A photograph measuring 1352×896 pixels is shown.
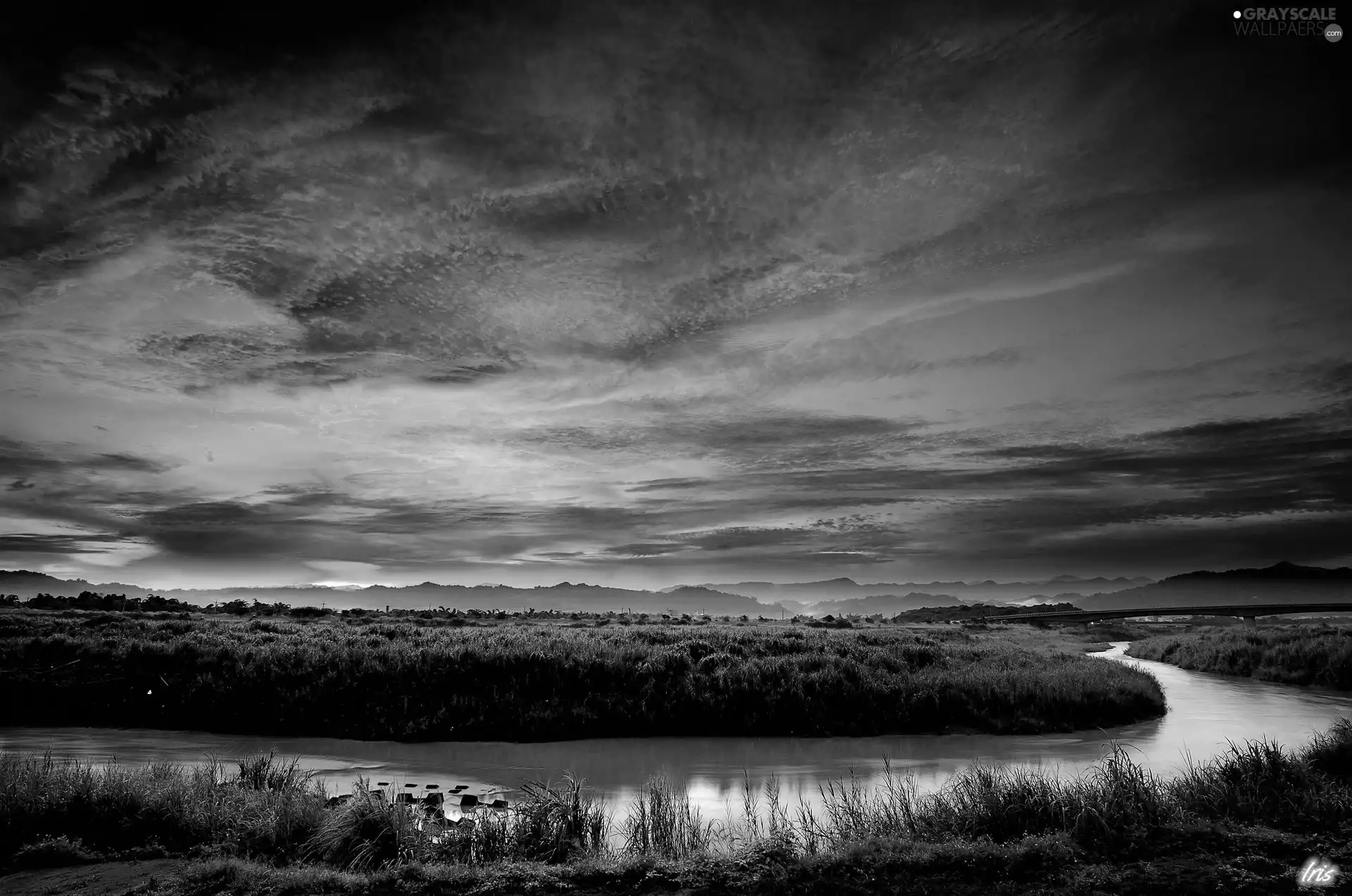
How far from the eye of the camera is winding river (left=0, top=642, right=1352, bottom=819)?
1811 cm

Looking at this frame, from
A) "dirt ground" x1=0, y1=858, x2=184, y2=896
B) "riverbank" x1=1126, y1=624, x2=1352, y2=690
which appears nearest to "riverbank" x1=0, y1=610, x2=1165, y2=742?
"dirt ground" x1=0, y1=858, x2=184, y2=896

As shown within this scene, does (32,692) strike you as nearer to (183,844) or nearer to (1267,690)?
(183,844)

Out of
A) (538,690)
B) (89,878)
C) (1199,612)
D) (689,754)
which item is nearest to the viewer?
(89,878)

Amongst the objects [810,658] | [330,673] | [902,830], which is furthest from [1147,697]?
[330,673]

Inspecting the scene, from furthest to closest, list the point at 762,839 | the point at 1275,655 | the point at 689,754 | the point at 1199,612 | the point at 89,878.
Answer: the point at 1199,612
the point at 1275,655
the point at 689,754
the point at 762,839
the point at 89,878

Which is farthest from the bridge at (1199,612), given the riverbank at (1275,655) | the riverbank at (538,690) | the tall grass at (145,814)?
the tall grass at (145,814)

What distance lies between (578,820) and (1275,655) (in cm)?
4739

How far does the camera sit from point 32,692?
26500 mm

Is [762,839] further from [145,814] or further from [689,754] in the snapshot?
[689,754]

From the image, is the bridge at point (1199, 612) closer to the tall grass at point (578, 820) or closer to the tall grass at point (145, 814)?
the tall grass at point (578, 820)

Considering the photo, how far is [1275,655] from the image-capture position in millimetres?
42250

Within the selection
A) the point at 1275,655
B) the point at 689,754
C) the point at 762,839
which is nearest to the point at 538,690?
the point at 689,754

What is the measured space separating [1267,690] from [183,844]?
147 feet

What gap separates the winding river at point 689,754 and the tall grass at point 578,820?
373 cm
